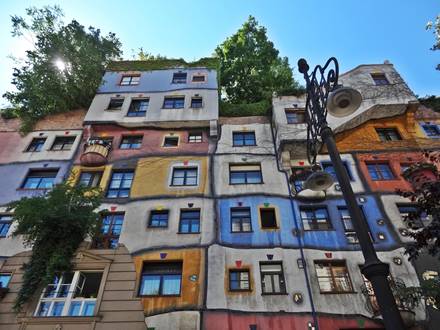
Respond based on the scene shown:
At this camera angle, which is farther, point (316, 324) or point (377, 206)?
point (377, 206)

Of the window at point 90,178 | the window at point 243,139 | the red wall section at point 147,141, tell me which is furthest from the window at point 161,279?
the window at point 243,139

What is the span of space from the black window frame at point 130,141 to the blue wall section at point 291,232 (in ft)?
19.9

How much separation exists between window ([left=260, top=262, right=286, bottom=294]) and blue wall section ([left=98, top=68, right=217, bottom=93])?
A: 442 inches

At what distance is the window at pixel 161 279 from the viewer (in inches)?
425

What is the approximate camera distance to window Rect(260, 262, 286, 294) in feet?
35.3

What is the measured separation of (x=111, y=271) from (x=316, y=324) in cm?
715

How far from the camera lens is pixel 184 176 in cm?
1454

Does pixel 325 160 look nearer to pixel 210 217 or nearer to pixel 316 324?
pixel 210 217

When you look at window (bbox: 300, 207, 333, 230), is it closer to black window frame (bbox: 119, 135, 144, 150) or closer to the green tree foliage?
the green tree foliage

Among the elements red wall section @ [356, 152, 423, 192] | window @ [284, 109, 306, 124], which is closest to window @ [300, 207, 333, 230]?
red wall section @ [356, 152, 423, 192]

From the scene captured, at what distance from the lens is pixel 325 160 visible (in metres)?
14.9

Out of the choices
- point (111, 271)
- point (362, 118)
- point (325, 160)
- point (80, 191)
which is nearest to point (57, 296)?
point (111, 271)

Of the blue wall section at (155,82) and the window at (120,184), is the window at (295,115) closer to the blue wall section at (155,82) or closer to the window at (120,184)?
the blue wall section at (155,82)

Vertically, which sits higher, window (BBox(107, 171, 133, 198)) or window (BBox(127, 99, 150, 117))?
window (BBox(127, 99, 150, 117))
